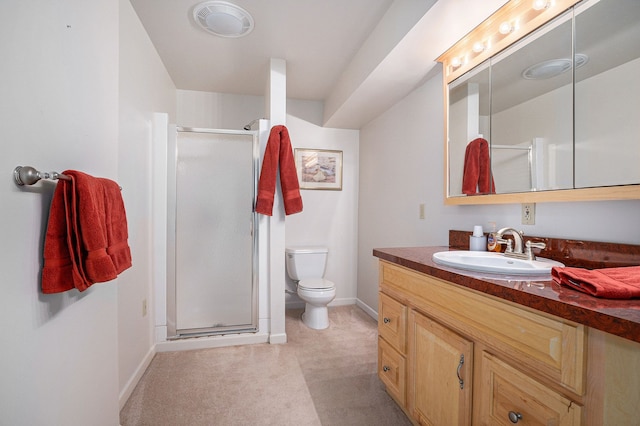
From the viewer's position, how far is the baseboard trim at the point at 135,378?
5.47 ft

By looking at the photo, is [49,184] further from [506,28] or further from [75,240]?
[506,28]

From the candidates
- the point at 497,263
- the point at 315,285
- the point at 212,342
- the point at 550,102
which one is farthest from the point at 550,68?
the point at 212,342

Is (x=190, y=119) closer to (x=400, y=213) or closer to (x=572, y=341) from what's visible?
(x=400, y=213)

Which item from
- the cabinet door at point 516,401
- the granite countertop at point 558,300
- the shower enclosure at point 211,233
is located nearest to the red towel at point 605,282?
the granite countertop at point 558,300

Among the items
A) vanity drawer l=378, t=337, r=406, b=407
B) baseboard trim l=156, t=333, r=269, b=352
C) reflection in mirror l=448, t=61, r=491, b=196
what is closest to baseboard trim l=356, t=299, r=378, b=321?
baseboard trim l=156, t=333, r=269, b=352

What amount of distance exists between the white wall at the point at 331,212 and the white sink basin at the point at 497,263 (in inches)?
81.2

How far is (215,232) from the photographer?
2.50 metres

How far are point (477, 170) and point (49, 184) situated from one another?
1.91 metres

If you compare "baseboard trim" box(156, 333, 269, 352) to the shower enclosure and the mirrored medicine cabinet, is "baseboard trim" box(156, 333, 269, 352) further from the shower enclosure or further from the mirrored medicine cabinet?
the mirrored medicine cabinet

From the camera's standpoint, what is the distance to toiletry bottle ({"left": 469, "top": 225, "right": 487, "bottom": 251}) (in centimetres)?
158

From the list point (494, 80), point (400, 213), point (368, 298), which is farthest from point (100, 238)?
point (368, 298)

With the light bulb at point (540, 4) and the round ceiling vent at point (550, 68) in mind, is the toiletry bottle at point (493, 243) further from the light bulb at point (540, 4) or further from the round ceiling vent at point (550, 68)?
the light bulb at point (540, 4)

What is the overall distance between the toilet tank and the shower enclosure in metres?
0.56

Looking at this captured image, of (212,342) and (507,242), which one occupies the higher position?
(507,242)
